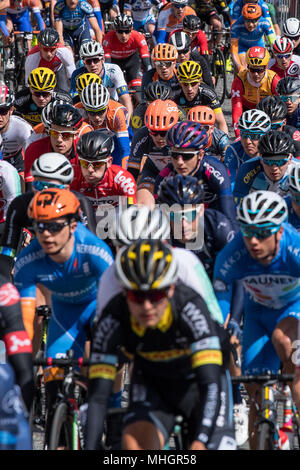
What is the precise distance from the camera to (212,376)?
490 centimetres

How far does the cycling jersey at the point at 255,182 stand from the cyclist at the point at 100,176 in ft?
3.93

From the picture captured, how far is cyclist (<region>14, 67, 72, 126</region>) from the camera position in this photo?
1218 centimetres

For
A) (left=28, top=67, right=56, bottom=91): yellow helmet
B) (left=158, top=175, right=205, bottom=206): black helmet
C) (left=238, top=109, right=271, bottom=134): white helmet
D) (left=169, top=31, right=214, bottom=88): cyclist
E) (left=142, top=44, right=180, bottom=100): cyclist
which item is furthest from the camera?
(left=169, top=31, right=214, bottom=88): cyclist

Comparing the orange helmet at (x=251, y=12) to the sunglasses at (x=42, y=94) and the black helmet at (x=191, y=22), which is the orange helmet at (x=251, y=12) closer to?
the black helmet at (x=191, y=22)

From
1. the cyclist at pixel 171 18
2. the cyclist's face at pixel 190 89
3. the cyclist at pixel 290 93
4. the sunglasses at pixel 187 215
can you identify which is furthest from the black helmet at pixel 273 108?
the cyclist at pixel 171 18

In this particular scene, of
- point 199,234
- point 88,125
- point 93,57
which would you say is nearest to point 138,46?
point 93,57

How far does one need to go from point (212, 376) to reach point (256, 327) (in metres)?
2.20

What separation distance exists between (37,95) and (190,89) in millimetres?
2172

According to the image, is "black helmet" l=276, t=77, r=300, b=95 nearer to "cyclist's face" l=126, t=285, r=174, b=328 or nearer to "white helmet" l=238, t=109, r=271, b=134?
"white helmet" l=238, t=109, r=271, b=134

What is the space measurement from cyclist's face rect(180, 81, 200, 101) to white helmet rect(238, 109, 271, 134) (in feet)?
8.25

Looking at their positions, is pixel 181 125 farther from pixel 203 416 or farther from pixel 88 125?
pixel 203 416

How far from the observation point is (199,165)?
8883 millimetres

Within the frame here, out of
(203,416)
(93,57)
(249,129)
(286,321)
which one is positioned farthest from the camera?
(93,57)

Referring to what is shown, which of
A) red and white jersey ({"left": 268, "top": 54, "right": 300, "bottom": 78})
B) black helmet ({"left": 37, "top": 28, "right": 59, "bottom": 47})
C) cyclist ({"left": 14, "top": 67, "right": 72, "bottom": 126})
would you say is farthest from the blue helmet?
red and white jersey ({"left": 268, "top": 54, "right": 300, "bottom": 78})
